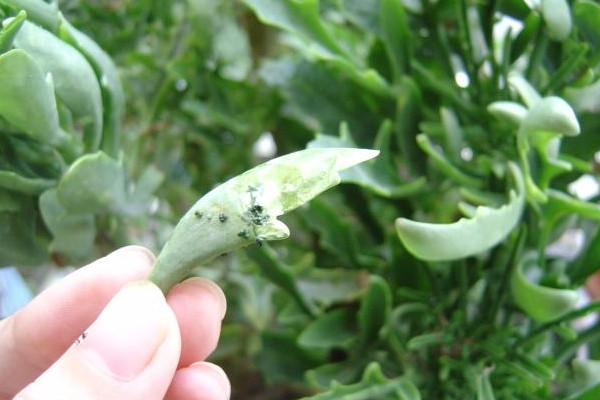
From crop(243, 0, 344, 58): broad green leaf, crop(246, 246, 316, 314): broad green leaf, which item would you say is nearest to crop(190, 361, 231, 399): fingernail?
crop(246, 246, 316, 314): broad green leaf

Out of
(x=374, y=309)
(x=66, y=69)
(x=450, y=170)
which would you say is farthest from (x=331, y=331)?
(x=66, y=69)

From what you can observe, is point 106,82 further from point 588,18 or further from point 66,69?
point 588,18

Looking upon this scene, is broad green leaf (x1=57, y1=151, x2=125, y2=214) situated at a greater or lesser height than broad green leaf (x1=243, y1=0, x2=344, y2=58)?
lesser

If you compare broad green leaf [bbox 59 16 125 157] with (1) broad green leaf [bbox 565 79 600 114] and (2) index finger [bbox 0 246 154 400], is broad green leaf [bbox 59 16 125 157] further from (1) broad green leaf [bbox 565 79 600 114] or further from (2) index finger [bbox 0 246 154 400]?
(1) broad green leaf [bbox 565 79 600 114]

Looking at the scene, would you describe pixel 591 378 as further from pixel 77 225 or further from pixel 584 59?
pixel 77 225

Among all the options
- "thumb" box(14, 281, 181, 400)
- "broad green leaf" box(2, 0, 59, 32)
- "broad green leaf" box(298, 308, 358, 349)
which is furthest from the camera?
"broad green leaf" box(298, 308, 358, 349)

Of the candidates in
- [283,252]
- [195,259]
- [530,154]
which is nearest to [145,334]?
[195,259]

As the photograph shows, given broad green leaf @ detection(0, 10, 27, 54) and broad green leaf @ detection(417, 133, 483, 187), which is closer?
broad green leaf @ detection(0, 10, 27, 54)

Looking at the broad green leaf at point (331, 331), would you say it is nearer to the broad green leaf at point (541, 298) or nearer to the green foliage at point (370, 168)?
the green foliage at point (370, 168)
